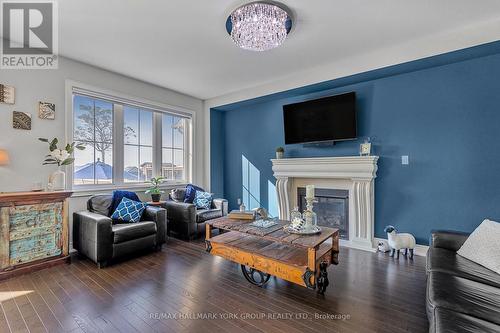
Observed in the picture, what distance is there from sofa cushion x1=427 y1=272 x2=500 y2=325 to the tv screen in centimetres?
225

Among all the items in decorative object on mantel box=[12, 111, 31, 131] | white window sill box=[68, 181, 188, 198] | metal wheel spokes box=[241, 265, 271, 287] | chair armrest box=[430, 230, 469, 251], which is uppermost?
decorative object on mantel box=[12, 111, 31, 131]

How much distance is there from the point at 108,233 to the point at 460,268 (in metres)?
3.35

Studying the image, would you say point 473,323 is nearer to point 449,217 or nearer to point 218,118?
point 449,217

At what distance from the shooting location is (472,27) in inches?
102

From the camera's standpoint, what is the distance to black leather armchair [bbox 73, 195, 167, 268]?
2.76m

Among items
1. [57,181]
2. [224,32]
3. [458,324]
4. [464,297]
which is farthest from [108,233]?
[464,297]

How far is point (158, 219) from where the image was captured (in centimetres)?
338

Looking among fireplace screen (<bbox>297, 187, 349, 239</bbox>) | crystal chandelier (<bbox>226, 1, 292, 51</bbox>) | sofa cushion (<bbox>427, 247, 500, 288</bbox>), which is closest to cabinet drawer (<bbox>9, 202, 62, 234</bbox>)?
crystal chandelier (<bbox>226, 1, 292, 51</bbox>)

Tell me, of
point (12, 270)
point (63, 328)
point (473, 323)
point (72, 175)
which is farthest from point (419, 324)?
point (72, 175)

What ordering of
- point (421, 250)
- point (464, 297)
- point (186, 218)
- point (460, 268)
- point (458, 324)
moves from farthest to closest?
point (186, 218), point (421, 250), point (460, 268), point (464, 297), point (458, 324)

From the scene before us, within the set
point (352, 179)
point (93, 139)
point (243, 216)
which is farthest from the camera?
point (93, 139)

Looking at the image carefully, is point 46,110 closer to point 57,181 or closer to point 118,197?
point 57,181

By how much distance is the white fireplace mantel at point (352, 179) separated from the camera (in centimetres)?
338

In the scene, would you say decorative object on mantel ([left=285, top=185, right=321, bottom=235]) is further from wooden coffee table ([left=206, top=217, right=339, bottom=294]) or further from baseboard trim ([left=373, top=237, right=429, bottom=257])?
baseboard trim ([left=373, top=237, right=429, bottom=257])
